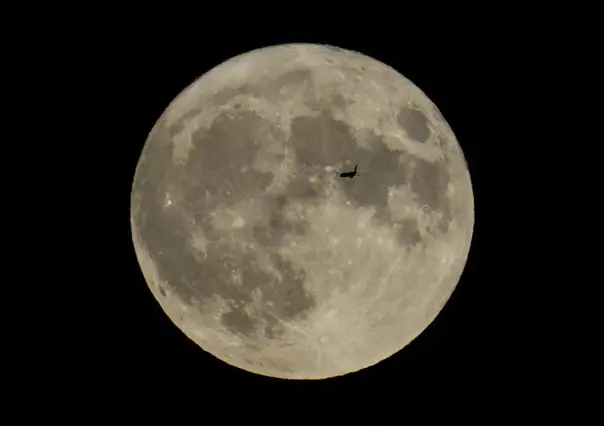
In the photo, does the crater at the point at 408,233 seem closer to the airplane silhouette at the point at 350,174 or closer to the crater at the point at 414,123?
the airplane silhouette at the point at 350,174

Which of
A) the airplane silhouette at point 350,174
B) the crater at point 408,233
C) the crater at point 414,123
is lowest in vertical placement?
the crater at point 408,233

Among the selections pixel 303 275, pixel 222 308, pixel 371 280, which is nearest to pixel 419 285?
pixel 371 280

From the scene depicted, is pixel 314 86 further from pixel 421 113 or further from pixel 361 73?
pixel 421 113

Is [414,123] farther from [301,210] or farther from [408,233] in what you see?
[301,210]

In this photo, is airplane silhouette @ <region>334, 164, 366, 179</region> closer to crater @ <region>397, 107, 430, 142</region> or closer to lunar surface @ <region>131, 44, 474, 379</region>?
lunar surface @ <region>131, 44, 474, 379</region>

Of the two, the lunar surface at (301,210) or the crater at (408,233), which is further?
the crater at (408,233)

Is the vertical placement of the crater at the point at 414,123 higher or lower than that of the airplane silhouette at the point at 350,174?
higher

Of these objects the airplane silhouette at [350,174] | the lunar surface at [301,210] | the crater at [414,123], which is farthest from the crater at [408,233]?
the crater at [414,123]

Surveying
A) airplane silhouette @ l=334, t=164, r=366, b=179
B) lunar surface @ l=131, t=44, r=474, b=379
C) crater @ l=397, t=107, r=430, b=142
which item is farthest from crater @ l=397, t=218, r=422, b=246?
crater @ l=397, t=107, r=430, b=142
